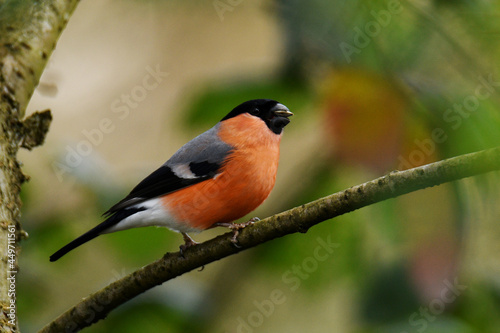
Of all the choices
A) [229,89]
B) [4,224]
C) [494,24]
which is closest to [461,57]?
[494,24]

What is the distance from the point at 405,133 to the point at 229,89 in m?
0.81

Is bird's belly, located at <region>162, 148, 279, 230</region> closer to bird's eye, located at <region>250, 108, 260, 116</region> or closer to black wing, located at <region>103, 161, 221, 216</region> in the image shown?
black wing, located at <region>103, 161, 221, 216</region>

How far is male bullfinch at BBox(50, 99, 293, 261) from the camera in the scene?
2.84m

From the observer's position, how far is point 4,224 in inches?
A: 82.0

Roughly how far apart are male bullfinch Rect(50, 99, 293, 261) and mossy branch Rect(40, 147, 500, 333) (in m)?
0.54

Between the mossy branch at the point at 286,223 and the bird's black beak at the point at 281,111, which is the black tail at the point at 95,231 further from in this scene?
the bird's black beak at the point at 281,111

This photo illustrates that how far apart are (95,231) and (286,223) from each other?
108 centimetres

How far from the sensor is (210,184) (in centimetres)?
294

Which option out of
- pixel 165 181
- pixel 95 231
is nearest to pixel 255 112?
pixel 165 181

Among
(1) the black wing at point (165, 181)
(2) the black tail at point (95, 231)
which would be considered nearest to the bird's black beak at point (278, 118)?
(1) the black wing at point (165, 181)

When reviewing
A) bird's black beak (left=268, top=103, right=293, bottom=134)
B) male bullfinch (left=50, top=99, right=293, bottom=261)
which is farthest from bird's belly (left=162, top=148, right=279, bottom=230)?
bird's black beak (left=268, top=103, right=293, bottom=134)

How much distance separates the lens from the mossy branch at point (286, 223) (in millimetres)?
1625

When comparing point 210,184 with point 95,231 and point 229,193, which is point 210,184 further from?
→ point 95,231

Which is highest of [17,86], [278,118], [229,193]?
[17,86]
